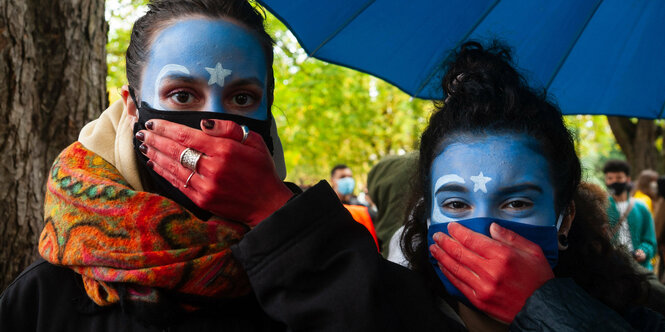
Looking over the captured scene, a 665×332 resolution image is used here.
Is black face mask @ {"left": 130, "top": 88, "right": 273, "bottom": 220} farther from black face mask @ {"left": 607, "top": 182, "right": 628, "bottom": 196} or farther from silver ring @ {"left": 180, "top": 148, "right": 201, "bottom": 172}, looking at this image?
black face mask @ {"left": 607, "top": 182, "right": 628, "bottom": 196}

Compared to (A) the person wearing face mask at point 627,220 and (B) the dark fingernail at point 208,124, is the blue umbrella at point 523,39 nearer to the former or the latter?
(A) the person wearing face mask at point 627,220

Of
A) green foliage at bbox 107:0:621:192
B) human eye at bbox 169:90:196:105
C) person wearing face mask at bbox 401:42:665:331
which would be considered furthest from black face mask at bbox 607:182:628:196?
human eye at bbox 169:90:196:105

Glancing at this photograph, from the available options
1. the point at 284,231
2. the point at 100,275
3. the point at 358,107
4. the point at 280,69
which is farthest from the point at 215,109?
the point at 358,107

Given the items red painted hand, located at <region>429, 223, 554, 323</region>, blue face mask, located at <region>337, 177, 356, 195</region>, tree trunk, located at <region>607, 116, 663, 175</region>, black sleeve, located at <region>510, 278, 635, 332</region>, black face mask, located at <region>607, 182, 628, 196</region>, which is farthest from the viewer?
tree trunk, located at <region>607, 116, 663, 175</region>

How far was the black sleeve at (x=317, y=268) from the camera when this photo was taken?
161cm

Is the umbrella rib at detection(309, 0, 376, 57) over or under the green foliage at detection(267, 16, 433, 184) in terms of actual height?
under

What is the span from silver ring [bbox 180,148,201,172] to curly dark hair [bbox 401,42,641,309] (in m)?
0.91

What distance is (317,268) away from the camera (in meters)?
1.66

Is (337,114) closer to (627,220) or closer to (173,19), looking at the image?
(627,220)

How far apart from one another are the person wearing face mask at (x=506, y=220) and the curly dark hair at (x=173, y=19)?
2.36 ft

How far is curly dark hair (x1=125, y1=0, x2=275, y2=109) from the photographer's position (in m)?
2.02

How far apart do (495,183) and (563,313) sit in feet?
1.64

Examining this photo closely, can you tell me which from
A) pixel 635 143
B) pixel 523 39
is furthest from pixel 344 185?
pixel 523 39

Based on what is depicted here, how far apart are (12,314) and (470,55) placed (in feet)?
5.94
